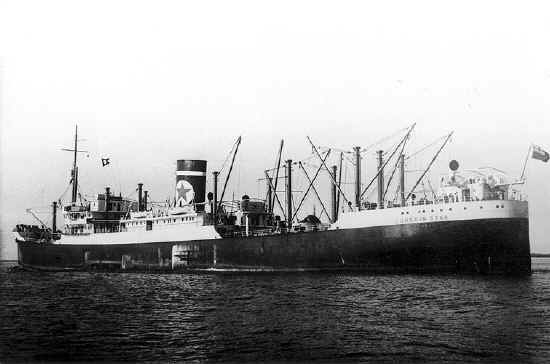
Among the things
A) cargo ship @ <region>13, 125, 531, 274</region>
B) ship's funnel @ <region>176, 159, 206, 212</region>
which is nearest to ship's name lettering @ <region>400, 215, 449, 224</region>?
cargo ship @ <region>13, 125, 531, 274</region>

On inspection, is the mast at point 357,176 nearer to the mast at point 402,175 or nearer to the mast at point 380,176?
the mast at point 380,176

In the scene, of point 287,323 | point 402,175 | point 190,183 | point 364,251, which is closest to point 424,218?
point 364,251

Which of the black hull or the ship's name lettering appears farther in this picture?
the ship's name lettering

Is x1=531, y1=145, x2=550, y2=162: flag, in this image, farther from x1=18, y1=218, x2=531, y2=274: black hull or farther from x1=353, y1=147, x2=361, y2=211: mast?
x1=353, y1=147, x2=361, y2=211: mast

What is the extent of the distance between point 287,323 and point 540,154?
20251 millimetres

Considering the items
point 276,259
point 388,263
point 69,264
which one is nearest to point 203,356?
point 388,263

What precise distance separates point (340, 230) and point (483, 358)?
23.8 m

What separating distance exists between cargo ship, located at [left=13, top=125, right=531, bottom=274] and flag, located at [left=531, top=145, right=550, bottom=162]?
316cm

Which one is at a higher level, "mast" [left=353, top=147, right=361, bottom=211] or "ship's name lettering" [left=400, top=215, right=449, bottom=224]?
"mast" [left=353, top=147, right=361, bottom=211]

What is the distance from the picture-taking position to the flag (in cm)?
3039

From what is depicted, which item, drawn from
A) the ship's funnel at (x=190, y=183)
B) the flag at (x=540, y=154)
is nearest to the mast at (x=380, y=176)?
the flag at (x=540, y=154)

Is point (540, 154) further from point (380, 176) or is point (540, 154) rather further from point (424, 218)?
point (380, 176)

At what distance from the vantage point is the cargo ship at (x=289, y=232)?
32469mm

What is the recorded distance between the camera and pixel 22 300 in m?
24.4
